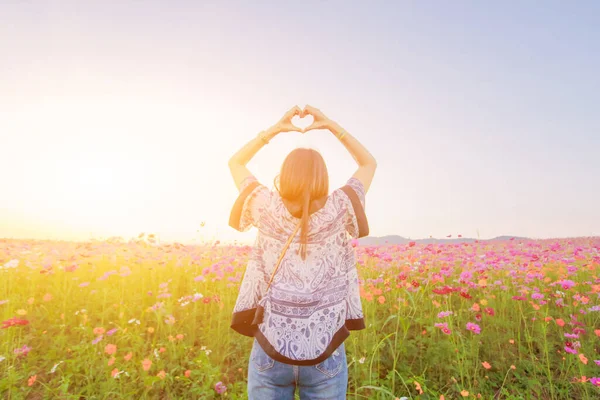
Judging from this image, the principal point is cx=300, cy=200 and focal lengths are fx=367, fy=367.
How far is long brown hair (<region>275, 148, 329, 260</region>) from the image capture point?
6.01ft

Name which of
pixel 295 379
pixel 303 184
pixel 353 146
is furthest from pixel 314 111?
pixel 295 379

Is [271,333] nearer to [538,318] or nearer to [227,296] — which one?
[227,296]

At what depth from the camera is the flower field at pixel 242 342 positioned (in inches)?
154

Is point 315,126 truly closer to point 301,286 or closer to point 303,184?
point 303,184

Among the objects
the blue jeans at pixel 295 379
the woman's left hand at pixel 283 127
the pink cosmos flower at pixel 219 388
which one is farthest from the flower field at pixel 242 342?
the woman's left hand at pixel 283 127

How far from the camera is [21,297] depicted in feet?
19.8

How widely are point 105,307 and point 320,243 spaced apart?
191 inches

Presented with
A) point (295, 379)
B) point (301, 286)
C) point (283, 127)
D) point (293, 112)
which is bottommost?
point (295, 379)

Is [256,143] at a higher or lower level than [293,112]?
lower

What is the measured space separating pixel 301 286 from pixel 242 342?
3.17m

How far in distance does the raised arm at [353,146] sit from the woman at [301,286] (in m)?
0.27

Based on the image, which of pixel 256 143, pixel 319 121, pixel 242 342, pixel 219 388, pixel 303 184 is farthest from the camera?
pixel 242 342

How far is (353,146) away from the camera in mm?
2445

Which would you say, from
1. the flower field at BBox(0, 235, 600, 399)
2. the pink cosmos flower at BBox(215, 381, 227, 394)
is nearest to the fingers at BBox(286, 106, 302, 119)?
the flower field at BBox(0, 235, 600, 399)
